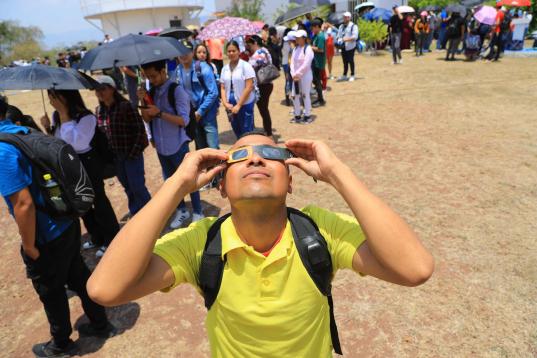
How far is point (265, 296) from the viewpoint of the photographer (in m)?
1.52

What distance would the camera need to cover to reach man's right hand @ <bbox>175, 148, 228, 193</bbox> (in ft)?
5.44

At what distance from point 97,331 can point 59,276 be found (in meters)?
0.74

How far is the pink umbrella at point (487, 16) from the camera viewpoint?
44.4 ft

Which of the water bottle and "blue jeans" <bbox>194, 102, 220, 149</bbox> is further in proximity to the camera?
"blue jeans" <bbox>194, 102, 220, 149</bbox>

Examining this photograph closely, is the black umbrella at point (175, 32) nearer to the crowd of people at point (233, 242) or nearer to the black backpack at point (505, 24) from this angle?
the crowd of people at point (233, 242)

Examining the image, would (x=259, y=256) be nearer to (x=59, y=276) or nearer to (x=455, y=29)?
(x=59, y=276)

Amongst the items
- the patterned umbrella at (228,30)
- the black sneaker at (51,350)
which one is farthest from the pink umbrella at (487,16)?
the black sneaker at (51,350)

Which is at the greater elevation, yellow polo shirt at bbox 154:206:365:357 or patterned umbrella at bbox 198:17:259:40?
patterned umbrella at bbox 198:17:259:40

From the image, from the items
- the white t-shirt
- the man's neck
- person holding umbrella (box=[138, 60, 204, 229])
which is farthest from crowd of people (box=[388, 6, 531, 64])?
the man's neck

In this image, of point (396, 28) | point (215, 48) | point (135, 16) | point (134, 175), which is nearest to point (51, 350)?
point (134, 175)

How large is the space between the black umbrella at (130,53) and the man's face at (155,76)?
0.26 meters

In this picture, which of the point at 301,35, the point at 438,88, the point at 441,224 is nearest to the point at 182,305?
the point at 441,224

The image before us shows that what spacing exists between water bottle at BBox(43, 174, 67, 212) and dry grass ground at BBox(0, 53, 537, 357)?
1.36m

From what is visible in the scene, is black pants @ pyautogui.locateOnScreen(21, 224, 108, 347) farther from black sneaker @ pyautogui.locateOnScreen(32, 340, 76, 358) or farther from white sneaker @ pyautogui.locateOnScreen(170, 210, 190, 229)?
white sneaker @ pyautogui.locateOnScreen(170, 210, 190, 229)
